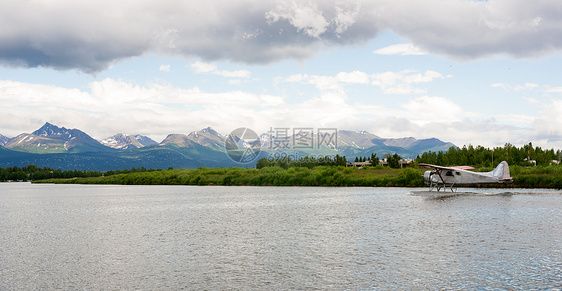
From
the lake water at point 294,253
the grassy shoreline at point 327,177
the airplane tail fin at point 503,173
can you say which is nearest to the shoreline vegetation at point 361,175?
the grassy shoreline at point 327,177

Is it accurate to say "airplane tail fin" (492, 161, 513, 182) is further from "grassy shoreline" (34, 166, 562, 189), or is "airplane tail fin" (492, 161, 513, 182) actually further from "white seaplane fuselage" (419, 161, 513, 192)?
"grassy shoreline" (34, 166, 562, 189)

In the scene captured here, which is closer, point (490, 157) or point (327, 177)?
point (327, 177)

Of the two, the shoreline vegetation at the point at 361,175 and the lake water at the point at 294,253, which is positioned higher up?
the shoreline vegetation at the point at 361,175

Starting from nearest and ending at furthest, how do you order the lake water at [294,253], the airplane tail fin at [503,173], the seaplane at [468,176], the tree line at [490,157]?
the lake water at [294,253] < the airplane tail fin at [503,173] < the seaplane at [468,176] < the tree line at [490,157]

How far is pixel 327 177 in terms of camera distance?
406ft

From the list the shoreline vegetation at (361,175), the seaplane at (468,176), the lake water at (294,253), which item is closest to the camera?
the lake water at (294,253)

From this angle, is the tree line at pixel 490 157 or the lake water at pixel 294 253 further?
the tree line at pixel 490 157

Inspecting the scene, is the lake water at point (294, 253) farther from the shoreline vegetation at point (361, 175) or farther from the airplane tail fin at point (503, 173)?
the shoreline vegetation at point (361, 175)

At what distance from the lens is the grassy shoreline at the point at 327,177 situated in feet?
297

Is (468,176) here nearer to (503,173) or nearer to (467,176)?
(467,176)

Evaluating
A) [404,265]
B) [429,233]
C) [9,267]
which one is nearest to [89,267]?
[9,267]

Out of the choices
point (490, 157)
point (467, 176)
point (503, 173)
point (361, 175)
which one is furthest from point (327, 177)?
point (490, 157)

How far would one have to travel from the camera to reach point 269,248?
26906 millimetres

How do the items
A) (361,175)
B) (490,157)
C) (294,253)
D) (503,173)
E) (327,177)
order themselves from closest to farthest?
(294,253), (503,173), (361,175), (327,177), (490,157)
